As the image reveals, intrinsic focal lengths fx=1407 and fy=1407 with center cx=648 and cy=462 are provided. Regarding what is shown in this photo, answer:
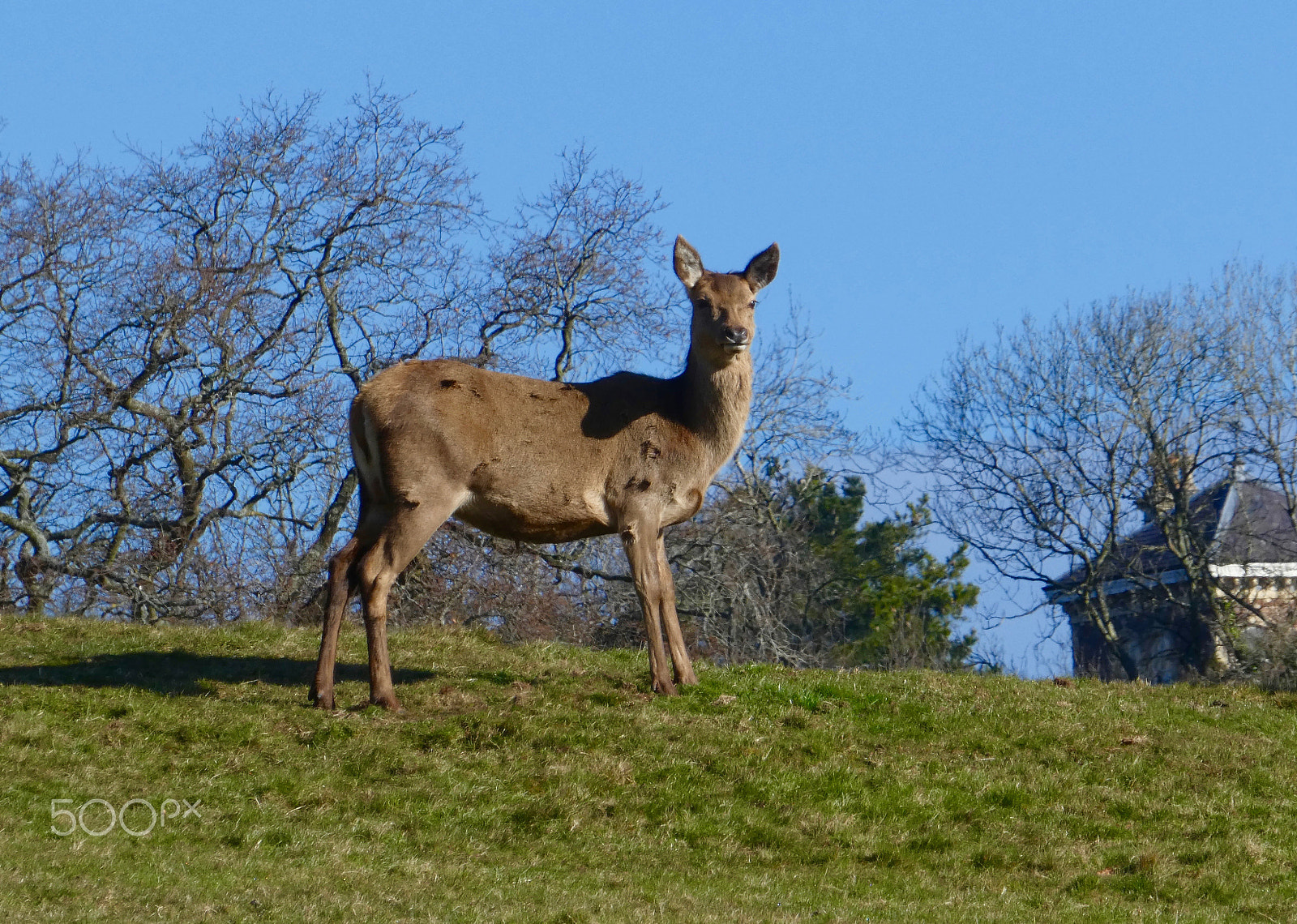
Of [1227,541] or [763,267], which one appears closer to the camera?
[763,267]

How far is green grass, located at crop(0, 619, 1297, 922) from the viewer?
8.52 meters

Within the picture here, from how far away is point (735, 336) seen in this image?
13.1 meters

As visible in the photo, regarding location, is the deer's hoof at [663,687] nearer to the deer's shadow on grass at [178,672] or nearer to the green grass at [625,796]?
the green grass at [625,796]

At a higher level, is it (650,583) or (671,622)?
(650,583)

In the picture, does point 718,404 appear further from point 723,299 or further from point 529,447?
point 529,447

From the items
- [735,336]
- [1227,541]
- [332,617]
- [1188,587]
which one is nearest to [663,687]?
[332,617]

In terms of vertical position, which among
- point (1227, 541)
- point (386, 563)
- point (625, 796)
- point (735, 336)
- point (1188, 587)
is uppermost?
point (1227, 541)

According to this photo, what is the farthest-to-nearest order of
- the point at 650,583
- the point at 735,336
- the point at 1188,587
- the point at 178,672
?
the point at 1188,587
the point at 178,672
the point at 735,336
the point at 650,583

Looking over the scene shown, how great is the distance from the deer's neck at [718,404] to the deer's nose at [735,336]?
1.45 feet

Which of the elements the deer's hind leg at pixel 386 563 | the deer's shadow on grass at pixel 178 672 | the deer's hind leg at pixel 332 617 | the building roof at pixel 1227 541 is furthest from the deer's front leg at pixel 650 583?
the building roof at pixel 1227 541

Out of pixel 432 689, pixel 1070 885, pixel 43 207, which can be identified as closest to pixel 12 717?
pixel 432 689

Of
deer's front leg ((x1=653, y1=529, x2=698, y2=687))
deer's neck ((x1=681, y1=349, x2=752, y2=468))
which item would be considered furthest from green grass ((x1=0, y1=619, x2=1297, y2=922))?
deer's neck ((x1=681, y1=349, x2=752, y2=468))

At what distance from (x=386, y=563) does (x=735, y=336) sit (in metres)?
3.82

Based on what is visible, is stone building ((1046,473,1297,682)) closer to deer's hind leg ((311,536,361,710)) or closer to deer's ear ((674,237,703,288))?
deer's ear ((674,237,703,288))
